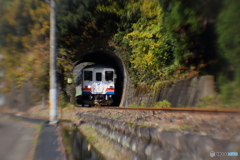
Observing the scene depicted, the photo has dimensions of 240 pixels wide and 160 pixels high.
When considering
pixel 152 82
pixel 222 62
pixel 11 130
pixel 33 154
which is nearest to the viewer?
pixel 33 154

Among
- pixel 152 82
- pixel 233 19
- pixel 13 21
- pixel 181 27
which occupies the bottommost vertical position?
pixel 152 82

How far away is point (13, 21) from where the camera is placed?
1365 cm

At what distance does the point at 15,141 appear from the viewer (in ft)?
20.4

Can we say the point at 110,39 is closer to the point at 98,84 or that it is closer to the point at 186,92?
the point at 98,84

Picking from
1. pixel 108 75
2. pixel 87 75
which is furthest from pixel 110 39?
pixel 87 75

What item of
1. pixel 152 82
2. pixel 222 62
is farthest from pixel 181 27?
pixel 152 82

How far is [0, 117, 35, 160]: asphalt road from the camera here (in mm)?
5156

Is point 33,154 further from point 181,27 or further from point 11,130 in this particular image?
point 181,27

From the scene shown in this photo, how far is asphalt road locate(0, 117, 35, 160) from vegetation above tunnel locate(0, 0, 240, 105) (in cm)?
608

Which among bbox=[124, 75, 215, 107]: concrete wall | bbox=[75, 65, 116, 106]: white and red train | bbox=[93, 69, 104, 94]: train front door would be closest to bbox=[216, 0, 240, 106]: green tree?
bbox=[124, 75, 215, 107]: concrete wall

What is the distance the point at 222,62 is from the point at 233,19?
8.37 feet

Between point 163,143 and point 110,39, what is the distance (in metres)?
13.9

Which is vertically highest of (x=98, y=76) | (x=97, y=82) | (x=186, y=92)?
(x=98, y=76)

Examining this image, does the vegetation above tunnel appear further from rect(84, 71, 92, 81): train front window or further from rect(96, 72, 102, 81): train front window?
rect(96, 72, 102, 81): train front window
